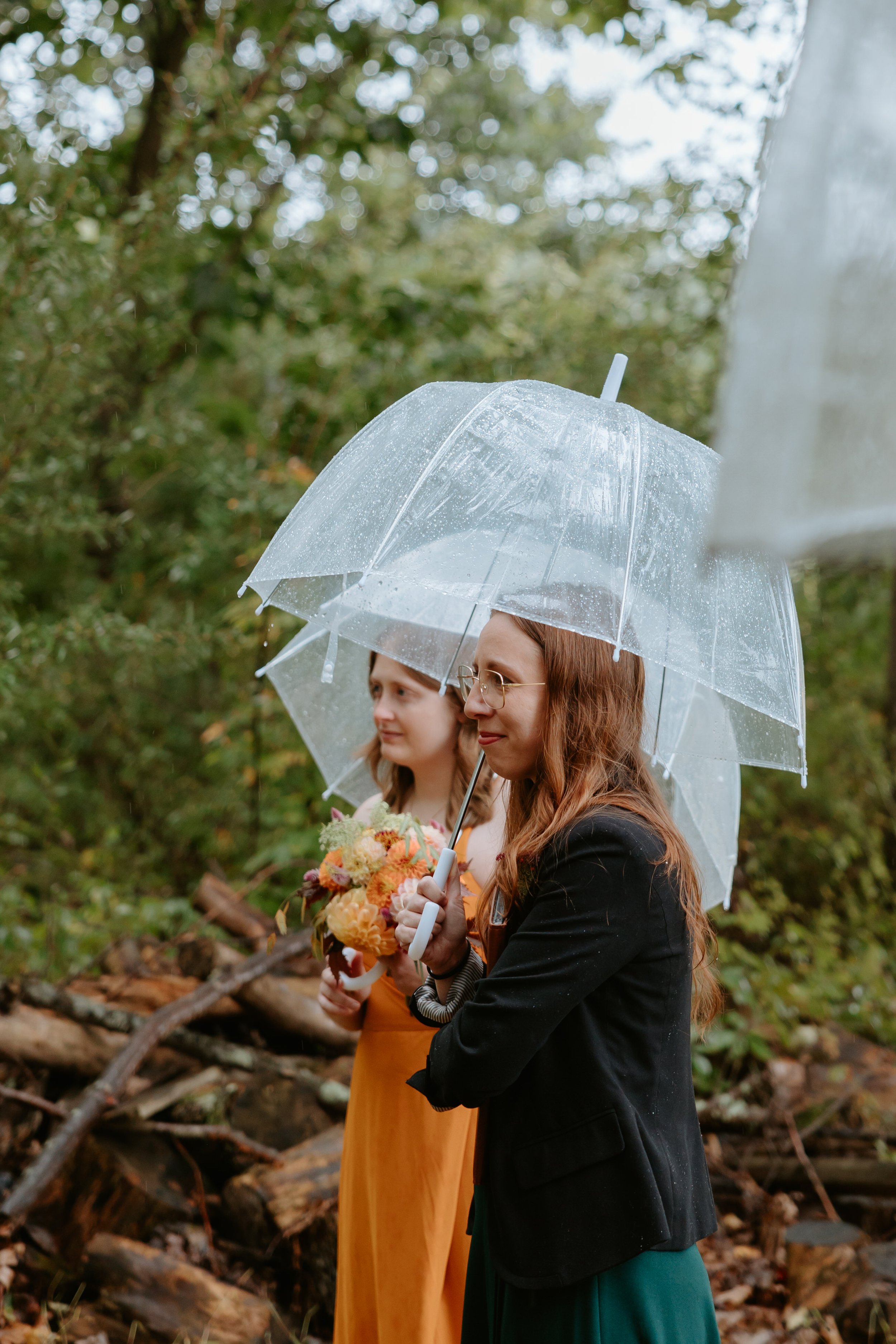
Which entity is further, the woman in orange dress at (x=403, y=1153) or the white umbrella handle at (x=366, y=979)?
the woman in orange dress at (x=403, y=1153)

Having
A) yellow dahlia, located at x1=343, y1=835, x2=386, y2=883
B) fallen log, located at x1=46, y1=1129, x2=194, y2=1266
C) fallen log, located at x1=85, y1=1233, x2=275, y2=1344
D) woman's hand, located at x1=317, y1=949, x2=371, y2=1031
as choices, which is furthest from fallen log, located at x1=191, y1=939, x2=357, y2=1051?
yellow dahlia, located at x1=343, y1=835, x2=386, y2=883

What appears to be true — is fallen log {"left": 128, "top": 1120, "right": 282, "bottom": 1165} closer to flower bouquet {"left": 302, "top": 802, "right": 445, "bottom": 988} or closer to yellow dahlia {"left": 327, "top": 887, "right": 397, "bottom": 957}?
flower bouquet {"left": 302, "top": 802, "right": 445, "bottom": 988}

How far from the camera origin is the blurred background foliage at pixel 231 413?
5125 millimetres

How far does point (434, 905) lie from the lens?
6.55 ft

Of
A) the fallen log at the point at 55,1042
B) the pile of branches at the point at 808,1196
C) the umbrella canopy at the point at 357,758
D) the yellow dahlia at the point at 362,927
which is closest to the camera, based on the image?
the yellow dahlia at the point at 362,927

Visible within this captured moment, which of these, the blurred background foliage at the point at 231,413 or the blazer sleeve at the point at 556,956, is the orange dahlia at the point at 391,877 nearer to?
the blazer sleeve at the point at 556,956

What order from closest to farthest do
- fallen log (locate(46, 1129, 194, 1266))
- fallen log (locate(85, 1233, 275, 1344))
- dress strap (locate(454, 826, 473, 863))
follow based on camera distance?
dress strap (locate(454, 826, 473, 863)) → fallen log (locate(85, 1233, 275, 1344)) → fallen log (locate(46, 1129, 194, 1266))

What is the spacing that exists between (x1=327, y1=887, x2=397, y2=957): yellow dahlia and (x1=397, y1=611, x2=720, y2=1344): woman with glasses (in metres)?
0.27

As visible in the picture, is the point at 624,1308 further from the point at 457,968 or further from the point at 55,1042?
the point at 55,1042

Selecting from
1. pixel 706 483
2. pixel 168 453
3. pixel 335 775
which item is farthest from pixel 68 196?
pixel 706 483

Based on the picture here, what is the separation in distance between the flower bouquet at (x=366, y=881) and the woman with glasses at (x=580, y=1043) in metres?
0.28

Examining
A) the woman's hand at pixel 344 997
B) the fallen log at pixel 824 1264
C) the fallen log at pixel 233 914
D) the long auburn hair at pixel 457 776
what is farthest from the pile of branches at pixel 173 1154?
the fallen log at pixel 824 1264

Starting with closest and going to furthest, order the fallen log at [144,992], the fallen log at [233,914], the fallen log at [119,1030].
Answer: the fallen log at [119,1030] → the fallen log at [144,992] → the fallen log at [233,914]

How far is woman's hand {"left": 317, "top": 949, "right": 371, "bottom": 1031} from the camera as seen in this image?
2.56 metres
